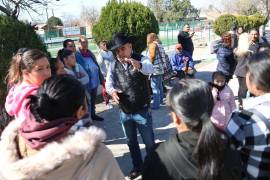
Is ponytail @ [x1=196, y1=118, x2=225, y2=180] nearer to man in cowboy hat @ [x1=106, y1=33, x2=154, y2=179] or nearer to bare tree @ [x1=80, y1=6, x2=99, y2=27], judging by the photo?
man in cowboy hat @ [x1=106, y1=33, x2=154, y2=179]

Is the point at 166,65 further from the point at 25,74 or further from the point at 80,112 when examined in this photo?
the point at 80,112

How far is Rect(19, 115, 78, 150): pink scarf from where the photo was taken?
74.9 inches

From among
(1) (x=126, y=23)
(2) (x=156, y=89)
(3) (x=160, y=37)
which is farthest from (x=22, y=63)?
(3) (x=160, y=37)

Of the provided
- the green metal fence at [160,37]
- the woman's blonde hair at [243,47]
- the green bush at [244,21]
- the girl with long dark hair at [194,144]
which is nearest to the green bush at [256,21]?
the green bush at [244,21]

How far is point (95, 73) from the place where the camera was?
7.23 metres

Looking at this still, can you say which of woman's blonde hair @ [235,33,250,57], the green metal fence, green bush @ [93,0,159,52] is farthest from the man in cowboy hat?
the green metal fence

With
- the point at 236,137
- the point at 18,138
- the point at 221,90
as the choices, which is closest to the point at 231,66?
the point at 221,90

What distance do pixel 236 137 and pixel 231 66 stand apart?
19.4ft

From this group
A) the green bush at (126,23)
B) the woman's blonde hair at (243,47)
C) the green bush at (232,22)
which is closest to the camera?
the woman's blonde hair at (243,47)

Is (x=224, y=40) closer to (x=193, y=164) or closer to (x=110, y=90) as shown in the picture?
(x=110, y=90)

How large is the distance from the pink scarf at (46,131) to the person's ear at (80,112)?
0.05 m

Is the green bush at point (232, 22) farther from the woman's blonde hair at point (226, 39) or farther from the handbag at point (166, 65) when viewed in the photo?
the woman's blonde hair at point (226, 39)

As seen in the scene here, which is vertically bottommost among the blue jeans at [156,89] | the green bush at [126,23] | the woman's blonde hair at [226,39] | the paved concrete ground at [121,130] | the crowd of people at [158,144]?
the paved concrete ground at [121,130]

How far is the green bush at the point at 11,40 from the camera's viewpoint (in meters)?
4.86
